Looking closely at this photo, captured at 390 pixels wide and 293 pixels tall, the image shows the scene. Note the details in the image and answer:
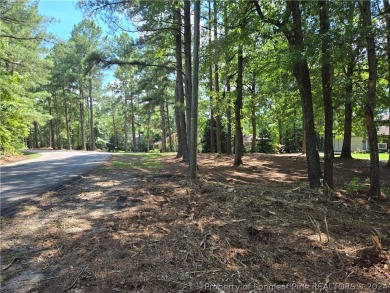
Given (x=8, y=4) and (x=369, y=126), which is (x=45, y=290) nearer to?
(x=369, y=126)

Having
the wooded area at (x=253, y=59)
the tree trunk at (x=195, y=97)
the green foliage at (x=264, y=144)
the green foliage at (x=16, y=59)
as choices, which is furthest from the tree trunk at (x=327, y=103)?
the green foliage at (x=264, y=144)

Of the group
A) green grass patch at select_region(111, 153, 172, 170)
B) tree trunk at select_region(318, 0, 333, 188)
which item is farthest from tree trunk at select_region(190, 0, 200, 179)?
green grass patch at select_region(111, 153, 172, 170)

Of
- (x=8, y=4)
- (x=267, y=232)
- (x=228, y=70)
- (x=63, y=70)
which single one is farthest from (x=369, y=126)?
(x=63, y=70)

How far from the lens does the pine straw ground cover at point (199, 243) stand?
309 centimetres

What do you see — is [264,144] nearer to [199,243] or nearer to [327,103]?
[327,103]

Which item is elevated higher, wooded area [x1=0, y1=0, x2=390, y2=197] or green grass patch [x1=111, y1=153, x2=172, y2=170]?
wooded area [x1=0, y1=0, x2=390, y2=197]

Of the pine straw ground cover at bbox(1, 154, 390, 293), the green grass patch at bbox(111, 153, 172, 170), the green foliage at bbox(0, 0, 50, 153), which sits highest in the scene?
the green foliage at bbox(0, 0, 50, 153)

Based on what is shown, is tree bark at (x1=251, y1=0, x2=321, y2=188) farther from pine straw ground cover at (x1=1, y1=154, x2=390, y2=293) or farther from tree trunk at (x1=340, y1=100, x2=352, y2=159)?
tree trunk at (x1=340, y1=100, x2=352, y2=159)

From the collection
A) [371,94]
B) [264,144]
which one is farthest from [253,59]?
[264,144]

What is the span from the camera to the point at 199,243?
13.1ft

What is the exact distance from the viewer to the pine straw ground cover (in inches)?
122

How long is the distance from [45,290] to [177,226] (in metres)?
2.15

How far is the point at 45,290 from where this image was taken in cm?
298

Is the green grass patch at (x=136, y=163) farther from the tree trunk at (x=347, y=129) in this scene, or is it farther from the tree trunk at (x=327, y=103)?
the tree trunk at (x=347, y=129)
